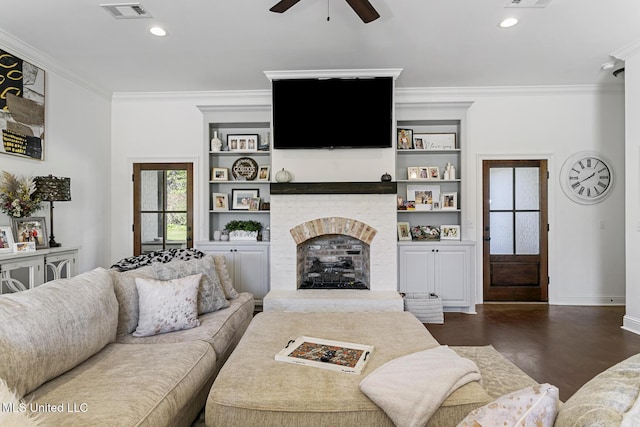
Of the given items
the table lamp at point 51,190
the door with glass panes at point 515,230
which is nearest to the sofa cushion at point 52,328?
the table lamp at point 51,190

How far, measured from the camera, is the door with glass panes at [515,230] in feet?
15.0

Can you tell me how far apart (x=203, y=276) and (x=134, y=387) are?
1.15m

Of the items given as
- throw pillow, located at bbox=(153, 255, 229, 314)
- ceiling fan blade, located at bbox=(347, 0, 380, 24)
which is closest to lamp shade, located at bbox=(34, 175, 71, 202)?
throw pillow, located at bbox=(153, 255, 229, 314)

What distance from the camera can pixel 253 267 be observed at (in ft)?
14.3

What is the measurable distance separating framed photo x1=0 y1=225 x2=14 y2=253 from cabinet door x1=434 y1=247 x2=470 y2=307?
14.2ft

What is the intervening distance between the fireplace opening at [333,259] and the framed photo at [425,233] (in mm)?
767

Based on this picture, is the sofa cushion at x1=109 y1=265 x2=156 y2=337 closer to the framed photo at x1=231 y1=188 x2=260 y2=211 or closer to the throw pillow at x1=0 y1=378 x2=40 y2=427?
the throw pillow at x1=0 y1=378 x2=40 y2=427

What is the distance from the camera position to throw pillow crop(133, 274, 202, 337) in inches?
85.5

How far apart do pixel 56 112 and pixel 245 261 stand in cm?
270

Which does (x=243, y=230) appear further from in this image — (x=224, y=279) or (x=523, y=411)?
(x=523, y=411)

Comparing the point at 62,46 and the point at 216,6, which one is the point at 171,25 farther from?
the point at 62,46

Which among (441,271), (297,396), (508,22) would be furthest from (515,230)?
(297,396)

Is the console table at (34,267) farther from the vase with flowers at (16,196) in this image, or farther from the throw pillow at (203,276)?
the throw pillow at (203,276)

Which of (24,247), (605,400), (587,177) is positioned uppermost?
(587,177)
